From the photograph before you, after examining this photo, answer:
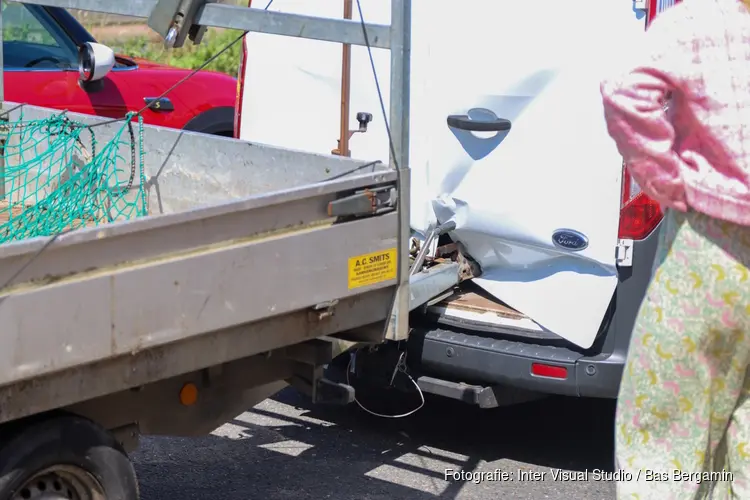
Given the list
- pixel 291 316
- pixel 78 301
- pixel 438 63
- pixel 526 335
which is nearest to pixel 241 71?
pixel 438 63

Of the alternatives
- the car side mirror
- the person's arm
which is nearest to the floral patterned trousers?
the person's arm

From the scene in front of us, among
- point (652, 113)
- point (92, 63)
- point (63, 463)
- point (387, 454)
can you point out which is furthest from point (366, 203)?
point (92, 63)

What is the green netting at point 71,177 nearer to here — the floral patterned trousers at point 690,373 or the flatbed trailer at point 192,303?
the flatbed trailer at point 192,303

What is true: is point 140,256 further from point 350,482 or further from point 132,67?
point 132,67

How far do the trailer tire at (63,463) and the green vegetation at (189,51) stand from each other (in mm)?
11948

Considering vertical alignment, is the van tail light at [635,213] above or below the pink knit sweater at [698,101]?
below

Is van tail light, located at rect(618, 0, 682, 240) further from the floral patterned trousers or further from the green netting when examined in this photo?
the green netting

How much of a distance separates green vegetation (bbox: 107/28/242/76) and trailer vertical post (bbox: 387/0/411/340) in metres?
11.5

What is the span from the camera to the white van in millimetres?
4219

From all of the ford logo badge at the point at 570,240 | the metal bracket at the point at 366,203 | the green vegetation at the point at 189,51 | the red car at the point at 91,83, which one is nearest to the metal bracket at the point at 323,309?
the metal bracket at the point at 366,203

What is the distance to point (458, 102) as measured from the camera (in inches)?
179

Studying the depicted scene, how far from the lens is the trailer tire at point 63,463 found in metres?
2.93

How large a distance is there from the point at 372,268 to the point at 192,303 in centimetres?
66

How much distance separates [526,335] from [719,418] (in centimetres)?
135
